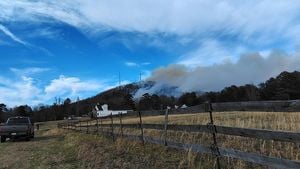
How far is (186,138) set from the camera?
44.6 feet

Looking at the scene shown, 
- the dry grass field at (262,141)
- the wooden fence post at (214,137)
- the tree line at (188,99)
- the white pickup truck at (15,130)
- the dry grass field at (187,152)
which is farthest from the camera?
the tree line at (188,99)

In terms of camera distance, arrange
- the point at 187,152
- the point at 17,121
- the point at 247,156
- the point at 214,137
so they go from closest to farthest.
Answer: the point at 247,156
the point at 214,137
the point at 187,152
the point at 17,121

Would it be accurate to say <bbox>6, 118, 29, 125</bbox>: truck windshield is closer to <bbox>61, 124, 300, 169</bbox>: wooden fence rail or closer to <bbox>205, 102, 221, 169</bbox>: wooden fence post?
<bbox>61, 124, 300, 169</bbox>: wooden fence rail

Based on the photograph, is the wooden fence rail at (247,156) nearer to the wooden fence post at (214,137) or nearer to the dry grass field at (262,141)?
the wooden fence post at (214,137)

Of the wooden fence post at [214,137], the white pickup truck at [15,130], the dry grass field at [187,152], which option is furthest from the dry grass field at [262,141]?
the white pickup truck at [15,130]

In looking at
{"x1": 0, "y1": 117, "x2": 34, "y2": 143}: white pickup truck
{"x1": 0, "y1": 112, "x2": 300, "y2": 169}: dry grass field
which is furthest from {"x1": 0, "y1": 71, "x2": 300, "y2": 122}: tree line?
{"x1": 0, "y1": 112, "x2": 300, "y2": 169}: dry grass field

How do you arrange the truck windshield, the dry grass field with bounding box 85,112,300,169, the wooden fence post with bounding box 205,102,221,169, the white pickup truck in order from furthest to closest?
1. the truck windshield
2. the white pickup truck
3. the dry grass field with bounding box 85,112,300,169
4. the wooden fence post with bounding box 205,102,221,169

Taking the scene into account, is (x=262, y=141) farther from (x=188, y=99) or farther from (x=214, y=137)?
(x=188, y=99)

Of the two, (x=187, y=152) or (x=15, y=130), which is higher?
(x=15, y=130)

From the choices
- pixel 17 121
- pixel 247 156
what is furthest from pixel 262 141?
pixel 17 121

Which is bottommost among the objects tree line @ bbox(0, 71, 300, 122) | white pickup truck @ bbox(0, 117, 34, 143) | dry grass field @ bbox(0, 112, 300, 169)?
dry grass field @ bbox(0, 112, 300, 169)

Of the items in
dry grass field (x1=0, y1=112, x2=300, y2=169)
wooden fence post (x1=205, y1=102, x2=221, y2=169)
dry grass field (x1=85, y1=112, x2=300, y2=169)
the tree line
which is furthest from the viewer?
the tree line

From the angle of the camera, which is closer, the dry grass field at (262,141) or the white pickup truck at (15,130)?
the dry grass field at (262,141)

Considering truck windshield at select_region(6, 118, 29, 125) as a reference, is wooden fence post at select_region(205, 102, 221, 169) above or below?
below
